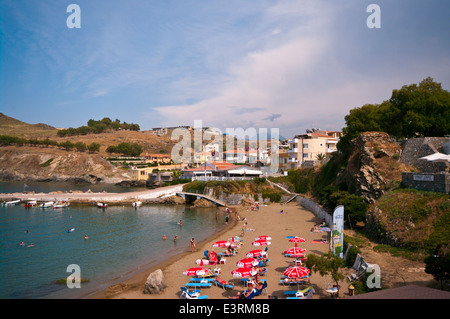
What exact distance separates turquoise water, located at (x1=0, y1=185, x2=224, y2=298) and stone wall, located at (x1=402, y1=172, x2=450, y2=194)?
67.3 feet

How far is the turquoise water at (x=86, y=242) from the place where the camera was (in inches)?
800

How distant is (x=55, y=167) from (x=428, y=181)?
117056mm

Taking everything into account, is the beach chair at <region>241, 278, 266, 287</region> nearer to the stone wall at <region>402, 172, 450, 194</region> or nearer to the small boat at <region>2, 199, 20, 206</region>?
the stone wall at <region>402, 172, 450, 194</region>

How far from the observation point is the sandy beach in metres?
16.9

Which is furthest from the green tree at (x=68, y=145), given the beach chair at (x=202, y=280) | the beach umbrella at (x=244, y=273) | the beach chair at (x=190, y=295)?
the beach umbrella at (x=244, y=273)

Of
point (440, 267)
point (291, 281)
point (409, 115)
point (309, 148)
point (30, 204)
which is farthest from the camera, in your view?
point (309, 148)

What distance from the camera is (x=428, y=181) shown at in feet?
71.3

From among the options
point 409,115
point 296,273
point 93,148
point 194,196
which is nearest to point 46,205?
point 194,196

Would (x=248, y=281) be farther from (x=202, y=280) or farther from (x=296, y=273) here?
(x=296, y=273)

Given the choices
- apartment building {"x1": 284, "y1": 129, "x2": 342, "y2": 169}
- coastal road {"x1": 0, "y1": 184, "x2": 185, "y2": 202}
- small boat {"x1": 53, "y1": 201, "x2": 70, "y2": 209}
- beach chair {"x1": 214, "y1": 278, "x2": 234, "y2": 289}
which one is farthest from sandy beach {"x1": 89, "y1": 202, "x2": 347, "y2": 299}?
small boat {"x1": 53, "y1": 201, "x2": 70, "y2": 209}

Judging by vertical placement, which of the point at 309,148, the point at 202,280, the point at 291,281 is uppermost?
the point at 309,148

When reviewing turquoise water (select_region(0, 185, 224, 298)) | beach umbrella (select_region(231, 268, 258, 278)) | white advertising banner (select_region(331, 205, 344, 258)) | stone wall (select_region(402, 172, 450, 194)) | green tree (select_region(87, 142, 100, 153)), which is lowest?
turquoise water (select_region(0, 185, 224, 298))
